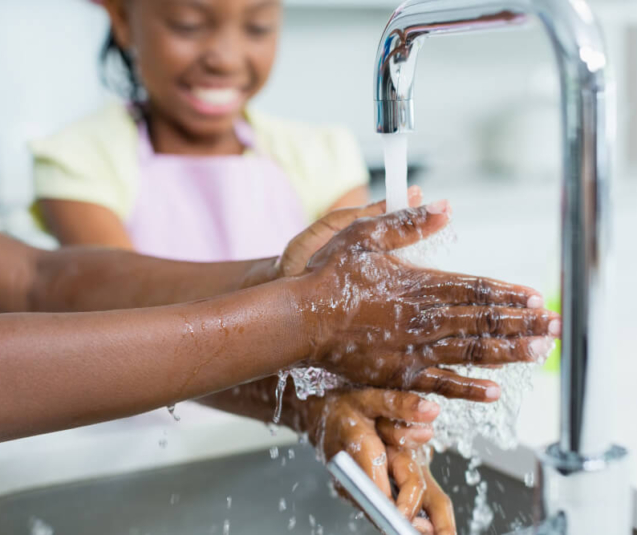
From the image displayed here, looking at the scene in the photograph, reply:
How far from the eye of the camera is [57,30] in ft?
6.20

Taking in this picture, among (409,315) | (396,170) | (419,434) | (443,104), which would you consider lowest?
(419,434)

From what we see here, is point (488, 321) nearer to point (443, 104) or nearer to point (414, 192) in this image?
point (414, 192)

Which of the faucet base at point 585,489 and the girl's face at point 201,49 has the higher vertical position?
the girl's face at point 201,49

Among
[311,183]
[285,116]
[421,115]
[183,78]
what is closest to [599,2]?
[421,115]

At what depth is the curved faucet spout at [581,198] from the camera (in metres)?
0.35

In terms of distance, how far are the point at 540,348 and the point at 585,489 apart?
0.21 meters

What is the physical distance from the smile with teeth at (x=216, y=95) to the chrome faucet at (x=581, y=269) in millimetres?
808

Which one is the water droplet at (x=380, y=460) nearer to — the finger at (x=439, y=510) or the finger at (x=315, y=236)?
the finger at (x=439, y=510)

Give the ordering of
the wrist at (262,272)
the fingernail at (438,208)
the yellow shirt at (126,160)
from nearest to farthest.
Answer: the fingernail at (438,208)
the wrist at (262,272)
the yellow shirt at (126,160)

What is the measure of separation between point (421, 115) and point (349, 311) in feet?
6.55

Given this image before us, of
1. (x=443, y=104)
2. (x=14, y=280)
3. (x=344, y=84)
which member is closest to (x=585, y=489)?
(x=14, y=280)

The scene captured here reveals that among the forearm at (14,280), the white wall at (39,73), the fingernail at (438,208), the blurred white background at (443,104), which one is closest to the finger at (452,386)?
the fingernail at (438,208)

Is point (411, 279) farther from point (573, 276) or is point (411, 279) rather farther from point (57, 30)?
point (57, 30)

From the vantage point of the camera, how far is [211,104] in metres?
1.20
